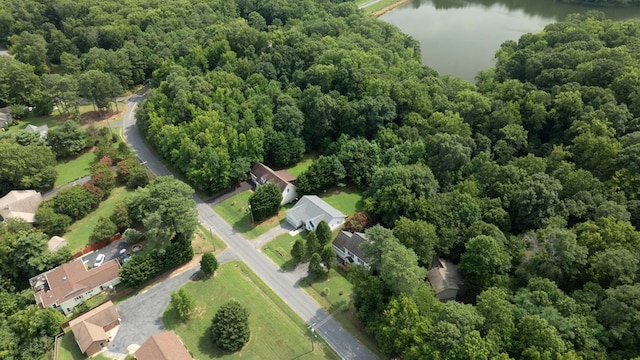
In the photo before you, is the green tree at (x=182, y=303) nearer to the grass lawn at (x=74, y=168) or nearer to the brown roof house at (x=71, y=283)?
the brown roof house at (x=71, y=283)

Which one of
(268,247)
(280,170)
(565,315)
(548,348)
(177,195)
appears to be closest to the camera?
(548,348)

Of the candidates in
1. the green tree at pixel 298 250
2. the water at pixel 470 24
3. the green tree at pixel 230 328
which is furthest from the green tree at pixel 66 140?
the water at pixel 470 24

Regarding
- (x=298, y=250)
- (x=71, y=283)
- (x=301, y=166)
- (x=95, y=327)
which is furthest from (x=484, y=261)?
(x=71, y=283)

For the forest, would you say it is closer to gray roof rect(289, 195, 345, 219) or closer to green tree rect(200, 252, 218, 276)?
gray roof rect(289, 195, 345, 219)

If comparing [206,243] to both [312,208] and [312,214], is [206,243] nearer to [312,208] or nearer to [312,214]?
[312,214]

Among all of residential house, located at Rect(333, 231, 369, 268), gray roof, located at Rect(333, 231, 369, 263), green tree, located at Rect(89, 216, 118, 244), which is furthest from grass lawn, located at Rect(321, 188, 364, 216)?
green tree, located at Rect(89, 216, 118, 244)

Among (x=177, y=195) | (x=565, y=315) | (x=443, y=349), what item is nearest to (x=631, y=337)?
(x=565, y=315)

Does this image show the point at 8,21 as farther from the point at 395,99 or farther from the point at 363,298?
the point at 363,298

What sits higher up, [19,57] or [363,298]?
[19,57]
